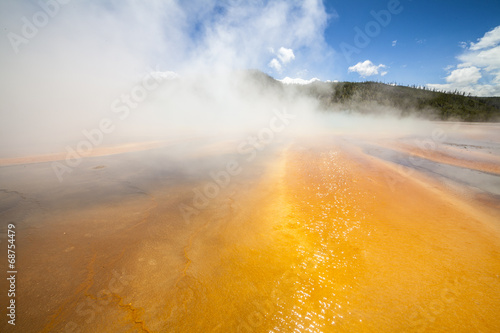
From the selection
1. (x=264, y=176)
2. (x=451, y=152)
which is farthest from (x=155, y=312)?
A: (x=451, y=152)

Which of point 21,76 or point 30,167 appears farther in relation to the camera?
point 21,76

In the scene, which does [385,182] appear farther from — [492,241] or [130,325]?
[130,325]

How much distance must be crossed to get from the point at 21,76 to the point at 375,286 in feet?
126

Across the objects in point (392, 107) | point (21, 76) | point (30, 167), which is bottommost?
point (30, 167)

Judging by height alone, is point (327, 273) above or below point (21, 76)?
below

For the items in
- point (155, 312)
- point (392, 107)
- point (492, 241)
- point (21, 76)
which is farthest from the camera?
point (392, 107)

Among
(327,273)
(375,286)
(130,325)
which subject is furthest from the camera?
(327,273)

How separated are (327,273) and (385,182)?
3719 millimetres

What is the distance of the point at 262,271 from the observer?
2.34 meters

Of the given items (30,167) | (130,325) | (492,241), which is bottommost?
(492,241)

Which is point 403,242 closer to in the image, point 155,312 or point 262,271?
point 262,271

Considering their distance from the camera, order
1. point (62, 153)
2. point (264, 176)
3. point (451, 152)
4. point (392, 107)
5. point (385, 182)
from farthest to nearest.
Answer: point (392, 107) → point (62, 153) → point (451, 152) → point (264, 176) → point (385, 182)

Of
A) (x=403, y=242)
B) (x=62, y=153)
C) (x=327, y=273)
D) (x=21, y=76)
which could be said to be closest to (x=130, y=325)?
(x=327, y=273)

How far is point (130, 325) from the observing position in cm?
177
